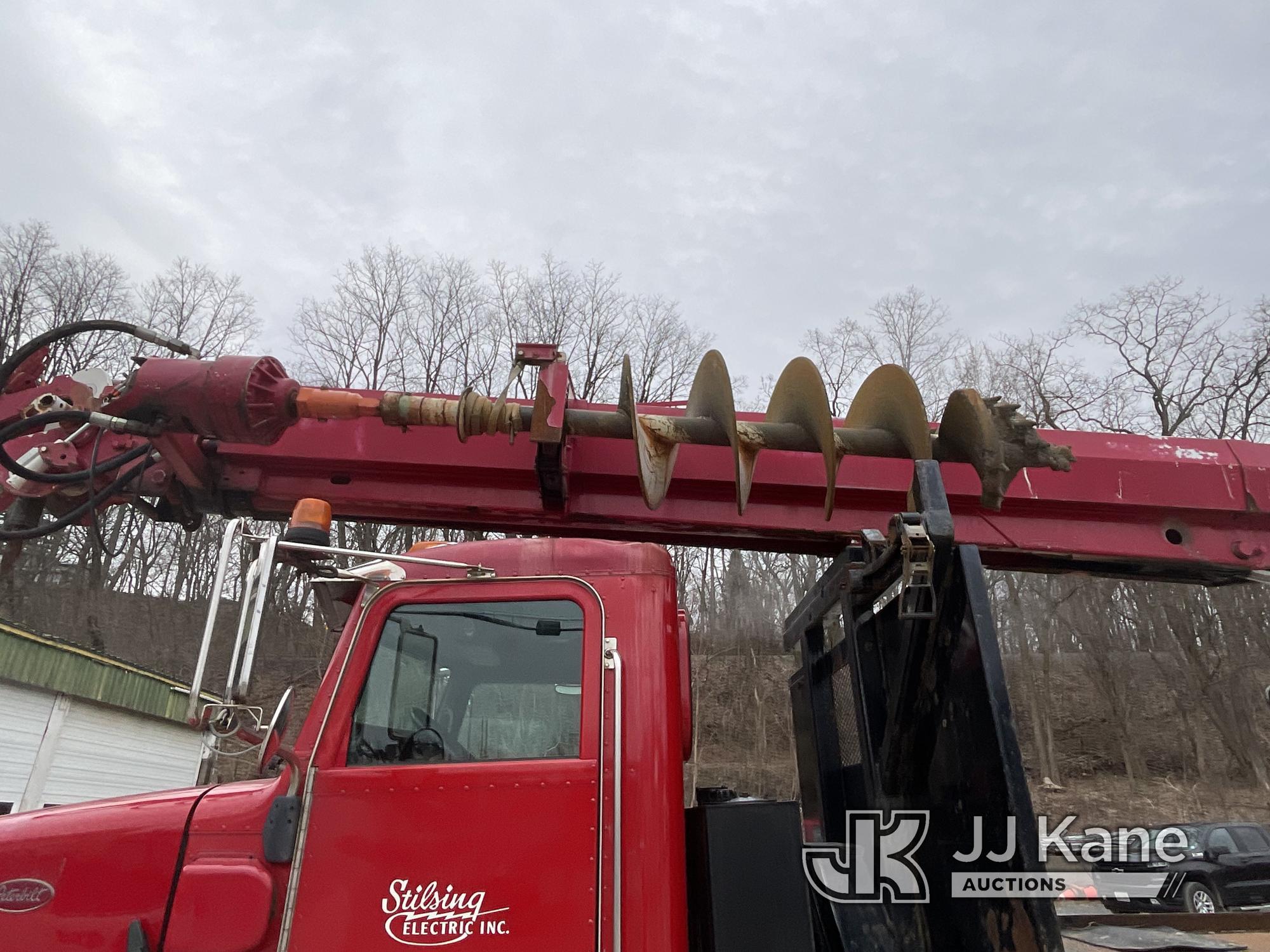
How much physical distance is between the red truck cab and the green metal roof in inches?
344

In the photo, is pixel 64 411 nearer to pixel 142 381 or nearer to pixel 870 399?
pixel 142 381

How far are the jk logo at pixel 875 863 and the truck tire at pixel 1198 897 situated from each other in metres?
10.3

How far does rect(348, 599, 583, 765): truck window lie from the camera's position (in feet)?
7.61

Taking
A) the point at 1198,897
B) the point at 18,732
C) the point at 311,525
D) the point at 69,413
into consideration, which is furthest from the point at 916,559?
the point at 18,732

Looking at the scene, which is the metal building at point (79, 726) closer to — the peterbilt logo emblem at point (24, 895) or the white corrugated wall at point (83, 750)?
the white corrugated wall at point (83, 750)

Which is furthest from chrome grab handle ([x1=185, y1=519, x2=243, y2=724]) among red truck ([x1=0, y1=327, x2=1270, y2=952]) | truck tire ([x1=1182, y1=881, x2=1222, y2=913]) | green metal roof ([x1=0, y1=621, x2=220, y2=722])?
truck tire ([x1=1182, y1=881, x2=1222, y2=913])

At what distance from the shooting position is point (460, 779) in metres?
2.23

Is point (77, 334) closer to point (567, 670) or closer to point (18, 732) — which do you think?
point (567, 670)

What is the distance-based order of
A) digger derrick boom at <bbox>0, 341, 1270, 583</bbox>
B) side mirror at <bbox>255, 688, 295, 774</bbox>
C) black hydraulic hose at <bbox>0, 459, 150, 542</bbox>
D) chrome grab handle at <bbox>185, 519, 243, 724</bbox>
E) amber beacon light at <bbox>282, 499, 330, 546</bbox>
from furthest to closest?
black hydraulic hose at <bbox>0, 459, 150, 542</bbox> → digger derrick boom at <bbox>0, 341, 1270, 583</bbox> → amber beacon light at <bbox>282, 499, 330, 546</bbox> → side mirror at <bbox>255, 688, 295, 774</bbox> → chrome grab handle at <bbox>185, 519, 243, 724</bbox>

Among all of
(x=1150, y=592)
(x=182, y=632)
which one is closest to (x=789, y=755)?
(x=1150, y=592)

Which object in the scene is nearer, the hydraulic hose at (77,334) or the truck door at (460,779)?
the truck door at (460,779)

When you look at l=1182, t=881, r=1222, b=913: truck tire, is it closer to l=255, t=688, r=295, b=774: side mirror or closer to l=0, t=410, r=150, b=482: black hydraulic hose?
l=255, t=688, r=295, b=774: side mirror

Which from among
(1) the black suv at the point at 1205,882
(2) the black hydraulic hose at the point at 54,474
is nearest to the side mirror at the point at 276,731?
(2) the black hydraulic hose at the point at 54,474

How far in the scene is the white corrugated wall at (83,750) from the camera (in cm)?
1077
